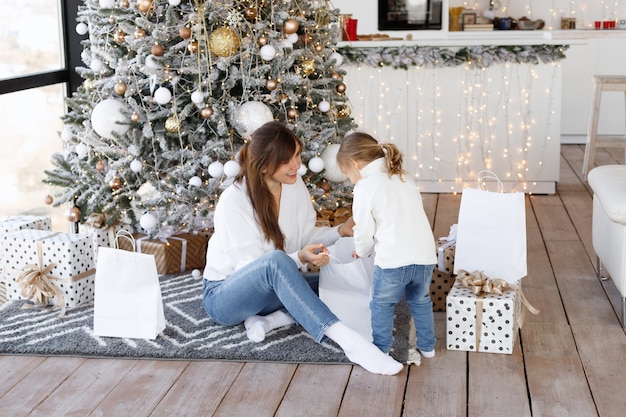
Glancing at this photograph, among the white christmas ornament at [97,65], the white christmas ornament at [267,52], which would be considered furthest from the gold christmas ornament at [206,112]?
the white christmas ornament at [97,65]

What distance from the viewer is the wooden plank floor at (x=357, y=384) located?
2725 millimetres

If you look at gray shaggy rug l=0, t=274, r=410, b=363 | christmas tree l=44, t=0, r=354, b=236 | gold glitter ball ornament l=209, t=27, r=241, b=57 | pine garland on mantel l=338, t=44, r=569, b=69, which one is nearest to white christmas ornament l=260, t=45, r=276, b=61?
christmas tree l=44, t=0, r=354, b=236

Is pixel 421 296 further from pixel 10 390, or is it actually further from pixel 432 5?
pixel 432 5

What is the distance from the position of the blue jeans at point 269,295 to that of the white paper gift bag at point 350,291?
6.7 inches

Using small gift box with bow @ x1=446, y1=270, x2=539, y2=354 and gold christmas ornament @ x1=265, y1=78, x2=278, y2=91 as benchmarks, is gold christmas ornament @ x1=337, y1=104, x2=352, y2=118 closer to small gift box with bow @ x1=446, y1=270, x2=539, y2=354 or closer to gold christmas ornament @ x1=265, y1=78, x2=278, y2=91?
gold christmas ornament @ x1=265, y1=78, x2=278, y2=91

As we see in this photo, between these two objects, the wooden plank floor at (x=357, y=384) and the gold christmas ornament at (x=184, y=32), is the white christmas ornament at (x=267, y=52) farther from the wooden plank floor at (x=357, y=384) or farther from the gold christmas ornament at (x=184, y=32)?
the wooden plank floor at (x=357, y=384)

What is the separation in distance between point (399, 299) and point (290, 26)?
61.6 inches

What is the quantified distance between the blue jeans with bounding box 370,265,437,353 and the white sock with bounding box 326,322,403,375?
8 centimetres

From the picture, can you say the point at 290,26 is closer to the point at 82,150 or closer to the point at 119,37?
the point at 119,37

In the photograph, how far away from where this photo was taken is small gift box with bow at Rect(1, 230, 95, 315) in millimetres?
3637

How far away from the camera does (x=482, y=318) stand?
10.3ft

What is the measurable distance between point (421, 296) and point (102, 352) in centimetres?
117

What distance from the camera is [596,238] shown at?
157 inches

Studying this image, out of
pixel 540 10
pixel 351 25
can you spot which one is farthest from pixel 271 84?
pixel 540 10
